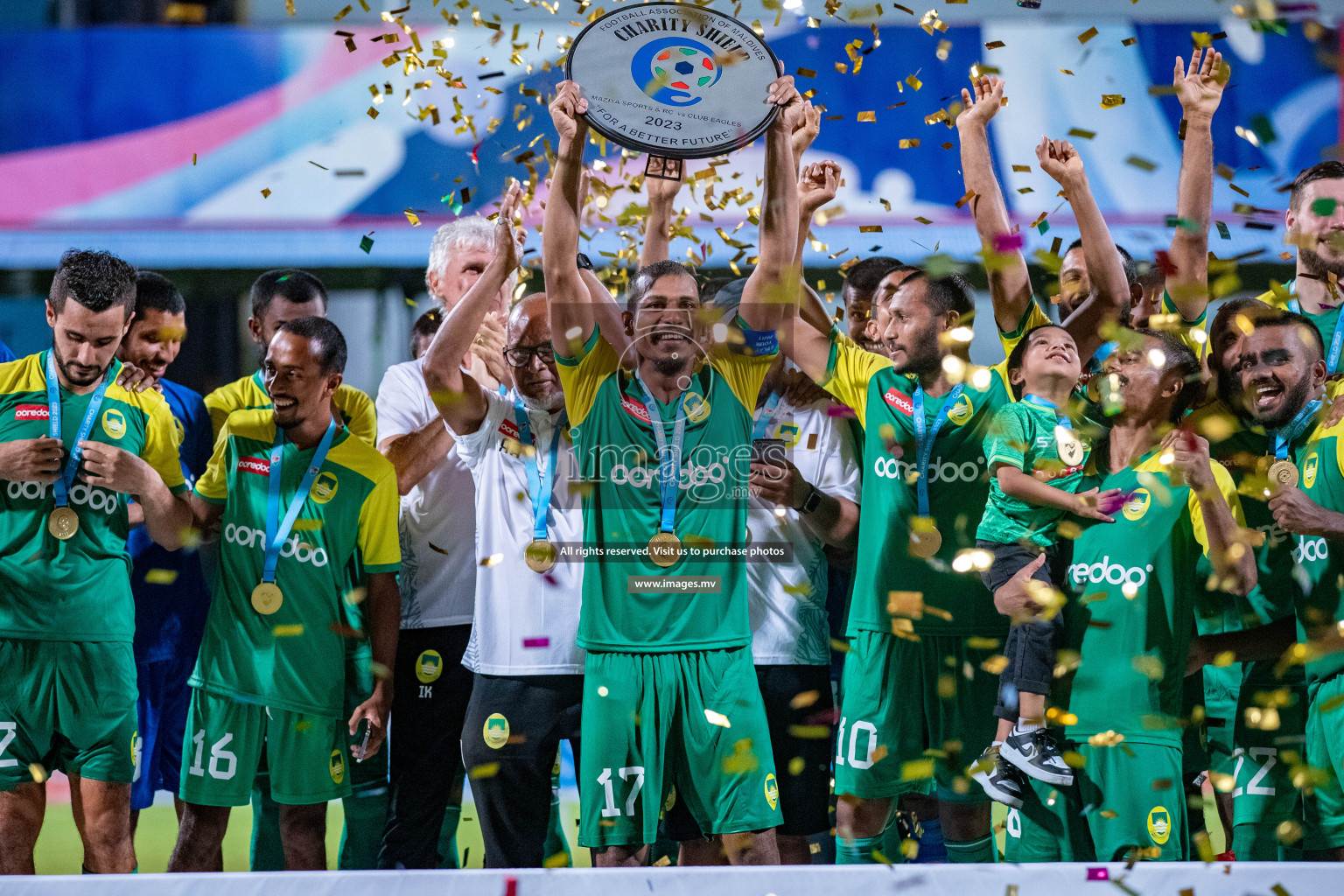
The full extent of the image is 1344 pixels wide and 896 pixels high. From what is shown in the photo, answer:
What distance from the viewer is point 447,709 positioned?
3307 mm

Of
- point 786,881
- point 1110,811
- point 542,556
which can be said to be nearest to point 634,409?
point 542,556

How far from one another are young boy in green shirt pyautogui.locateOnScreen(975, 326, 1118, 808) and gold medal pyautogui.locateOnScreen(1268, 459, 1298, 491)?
1.68 feet

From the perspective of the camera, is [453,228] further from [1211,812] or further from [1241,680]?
[1211,812]

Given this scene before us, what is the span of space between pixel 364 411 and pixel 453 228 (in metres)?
0.75

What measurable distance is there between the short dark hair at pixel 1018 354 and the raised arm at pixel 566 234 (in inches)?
49.4

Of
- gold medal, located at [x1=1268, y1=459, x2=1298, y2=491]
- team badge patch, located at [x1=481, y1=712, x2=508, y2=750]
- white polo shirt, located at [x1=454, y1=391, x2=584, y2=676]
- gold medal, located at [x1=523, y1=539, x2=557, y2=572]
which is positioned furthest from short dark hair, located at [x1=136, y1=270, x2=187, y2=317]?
gold medal, located at [x1=1268, y1=459, x2=1298, y2=491]

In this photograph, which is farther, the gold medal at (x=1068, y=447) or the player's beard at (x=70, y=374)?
the player's beard at (x=70, y=374)

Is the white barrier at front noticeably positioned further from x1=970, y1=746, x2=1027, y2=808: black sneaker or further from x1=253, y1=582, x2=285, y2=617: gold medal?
x1=253, y1=582, x2=285, y2=617: gold medal

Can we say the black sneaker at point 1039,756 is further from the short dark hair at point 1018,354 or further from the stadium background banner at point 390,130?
the stadium background banner at point 390,130

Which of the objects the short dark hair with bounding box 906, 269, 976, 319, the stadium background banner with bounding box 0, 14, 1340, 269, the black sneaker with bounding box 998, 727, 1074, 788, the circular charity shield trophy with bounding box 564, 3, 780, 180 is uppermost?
the stadium background banner with bounding box 0, 14, 1340, 269

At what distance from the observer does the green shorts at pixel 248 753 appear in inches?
122

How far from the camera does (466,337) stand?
3102 millimetres

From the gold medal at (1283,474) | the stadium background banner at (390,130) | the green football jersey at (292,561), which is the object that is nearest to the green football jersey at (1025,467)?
the gold medal at (1283,474)

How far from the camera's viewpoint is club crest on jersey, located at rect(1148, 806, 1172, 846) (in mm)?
2965
